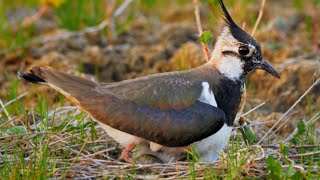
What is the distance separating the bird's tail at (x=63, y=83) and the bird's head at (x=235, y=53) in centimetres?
109

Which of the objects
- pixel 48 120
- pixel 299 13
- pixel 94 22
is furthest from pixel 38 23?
pixel 48 120

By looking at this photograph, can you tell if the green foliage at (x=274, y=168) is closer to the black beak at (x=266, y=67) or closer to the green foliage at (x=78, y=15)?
the black beak at (x=266, y=67)

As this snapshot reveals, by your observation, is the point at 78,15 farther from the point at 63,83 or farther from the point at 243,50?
the point at 243,50

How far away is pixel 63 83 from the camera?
19.6 feet

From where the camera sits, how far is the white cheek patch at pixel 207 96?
586 centimetres

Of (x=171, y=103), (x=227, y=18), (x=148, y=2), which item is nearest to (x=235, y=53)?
(x=227, y=18)

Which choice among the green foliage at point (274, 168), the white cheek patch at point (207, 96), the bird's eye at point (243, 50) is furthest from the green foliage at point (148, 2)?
the green foliage at point (274, 168)

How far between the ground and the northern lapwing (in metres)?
0.17

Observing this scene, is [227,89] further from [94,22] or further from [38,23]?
[38,23]

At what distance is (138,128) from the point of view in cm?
569

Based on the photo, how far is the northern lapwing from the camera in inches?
224

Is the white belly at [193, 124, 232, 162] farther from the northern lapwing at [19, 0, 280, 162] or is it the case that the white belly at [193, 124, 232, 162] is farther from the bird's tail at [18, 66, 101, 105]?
the bird's tail at [18, 66, 101, 105]

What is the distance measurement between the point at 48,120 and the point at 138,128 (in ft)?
4.07

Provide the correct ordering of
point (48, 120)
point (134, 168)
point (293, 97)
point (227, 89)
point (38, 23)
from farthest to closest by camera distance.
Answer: point (38, 23) < point (293, 97) < point (48, 120) < point (227, 89) < point (134, 168)
